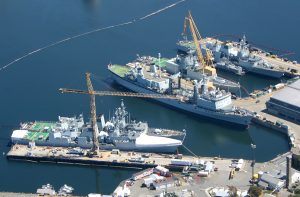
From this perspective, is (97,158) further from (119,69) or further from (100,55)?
(100,55)

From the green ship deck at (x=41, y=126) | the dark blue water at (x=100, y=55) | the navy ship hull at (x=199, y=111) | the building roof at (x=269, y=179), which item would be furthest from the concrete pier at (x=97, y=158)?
the navy ship hull at (x=199, y=111)

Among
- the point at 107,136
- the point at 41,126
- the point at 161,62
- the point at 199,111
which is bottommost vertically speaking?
the point at 107,136

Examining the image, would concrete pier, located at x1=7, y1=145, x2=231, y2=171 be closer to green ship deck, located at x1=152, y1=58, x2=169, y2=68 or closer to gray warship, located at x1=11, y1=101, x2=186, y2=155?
gray warship, located at x1=11, y1=101, x2=186, y2=155

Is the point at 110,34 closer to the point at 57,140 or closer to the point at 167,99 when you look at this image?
the point at 167,99

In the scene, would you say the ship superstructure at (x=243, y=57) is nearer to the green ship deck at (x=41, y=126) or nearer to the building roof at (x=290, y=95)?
the building roof at (x=290, y=95)

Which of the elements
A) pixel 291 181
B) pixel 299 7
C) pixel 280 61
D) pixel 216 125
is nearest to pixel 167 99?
pixel 216 125

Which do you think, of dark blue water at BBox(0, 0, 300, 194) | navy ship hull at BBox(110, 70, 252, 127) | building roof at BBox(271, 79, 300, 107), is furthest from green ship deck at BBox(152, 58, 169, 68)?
building roof at BBox(271, 79, 300, 107)

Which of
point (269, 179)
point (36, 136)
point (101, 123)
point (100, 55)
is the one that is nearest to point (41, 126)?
point (36, 136)

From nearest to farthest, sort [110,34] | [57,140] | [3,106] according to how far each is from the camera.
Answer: [57,140]
[3,106]
[110,34]

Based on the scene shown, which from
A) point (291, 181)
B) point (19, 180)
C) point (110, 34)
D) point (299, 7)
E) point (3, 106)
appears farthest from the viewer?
point (299, 7)
